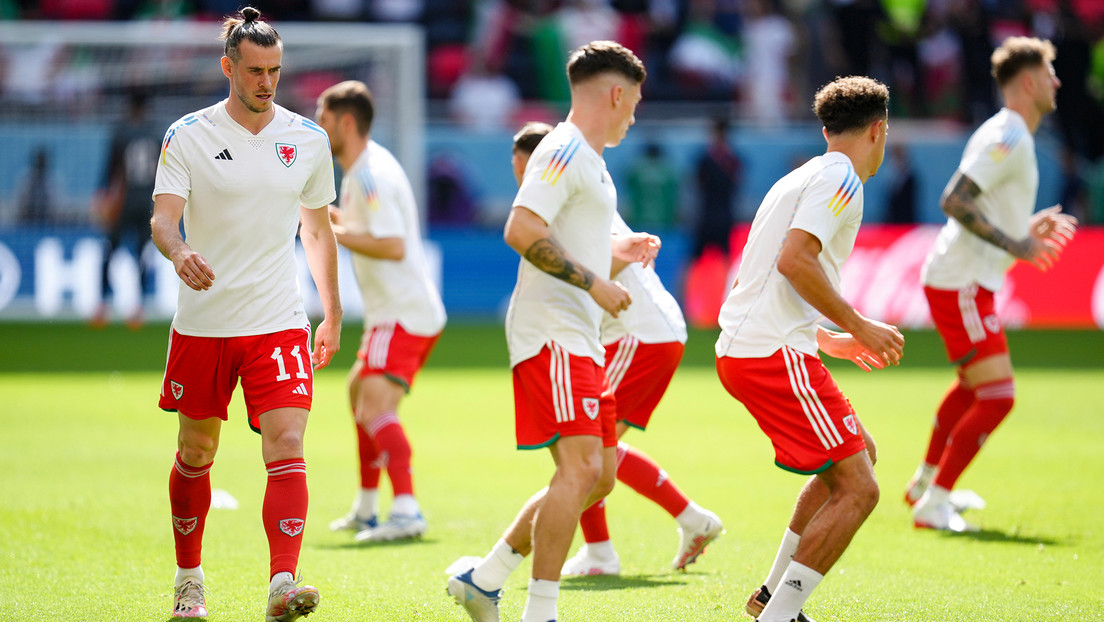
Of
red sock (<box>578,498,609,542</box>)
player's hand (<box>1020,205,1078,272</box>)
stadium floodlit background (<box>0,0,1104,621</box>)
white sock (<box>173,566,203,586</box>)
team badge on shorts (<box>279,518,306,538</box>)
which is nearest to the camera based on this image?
team badge on shorts (<box>279,518,306,538</box>)

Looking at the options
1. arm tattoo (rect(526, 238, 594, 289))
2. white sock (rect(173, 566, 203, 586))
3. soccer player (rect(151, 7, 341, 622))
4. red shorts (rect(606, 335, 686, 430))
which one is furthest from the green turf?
arm tattoo (rect(526, 238, 594, 289))

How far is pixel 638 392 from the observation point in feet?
20.8

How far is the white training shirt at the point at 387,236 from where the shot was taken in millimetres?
7383

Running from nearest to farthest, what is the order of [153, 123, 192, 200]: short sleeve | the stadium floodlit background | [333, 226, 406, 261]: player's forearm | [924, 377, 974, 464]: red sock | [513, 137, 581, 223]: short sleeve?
[513, 137, 581, 223]: short sleeve
[153, 123, 192, 200]: short sleeve
the stadium floodlit background
[333, 226, 406, 261]: player's forearm
[924, 377, 974, 464]: red sock

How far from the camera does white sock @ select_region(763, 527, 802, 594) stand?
16.8ft

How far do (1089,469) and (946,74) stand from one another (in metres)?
15.8

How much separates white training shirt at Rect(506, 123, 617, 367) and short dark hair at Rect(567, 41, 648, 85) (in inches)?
9.3

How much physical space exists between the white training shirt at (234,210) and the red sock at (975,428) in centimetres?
413

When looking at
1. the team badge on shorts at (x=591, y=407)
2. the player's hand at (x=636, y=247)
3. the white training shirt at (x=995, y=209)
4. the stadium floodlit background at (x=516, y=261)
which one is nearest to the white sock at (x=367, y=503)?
the stadium floodlit background at (x=516, y=261)

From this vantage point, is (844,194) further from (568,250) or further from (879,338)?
(568,250)

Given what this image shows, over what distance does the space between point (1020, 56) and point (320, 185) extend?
15.2ft

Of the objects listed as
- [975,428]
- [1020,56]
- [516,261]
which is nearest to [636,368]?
[975,428]

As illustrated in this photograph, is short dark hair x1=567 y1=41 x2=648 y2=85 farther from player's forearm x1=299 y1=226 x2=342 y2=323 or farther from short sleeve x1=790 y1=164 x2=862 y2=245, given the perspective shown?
player's forearm x1=299 y1=226 x2=342 y2=323

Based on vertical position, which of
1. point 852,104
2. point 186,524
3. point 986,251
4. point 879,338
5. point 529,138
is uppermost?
point 852,104
